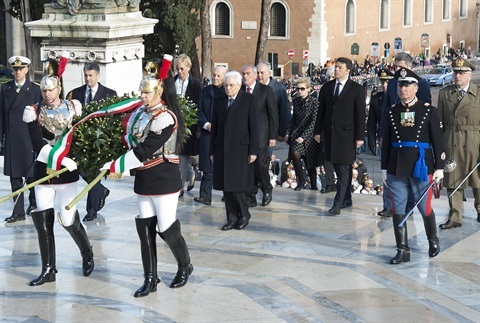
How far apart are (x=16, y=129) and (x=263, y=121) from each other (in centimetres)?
281

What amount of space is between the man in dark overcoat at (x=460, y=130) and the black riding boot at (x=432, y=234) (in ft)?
3.84

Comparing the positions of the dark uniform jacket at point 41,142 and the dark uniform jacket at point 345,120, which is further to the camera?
the dark uniform jacket at point 345,120

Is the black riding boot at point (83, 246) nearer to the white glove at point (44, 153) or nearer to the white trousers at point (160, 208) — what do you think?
the white glove at point (44, 153)

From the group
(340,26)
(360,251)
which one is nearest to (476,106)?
(360,251)

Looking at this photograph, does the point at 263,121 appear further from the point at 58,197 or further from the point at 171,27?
the point at 171,27

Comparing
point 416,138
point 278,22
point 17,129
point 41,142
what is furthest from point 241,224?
point 278,22

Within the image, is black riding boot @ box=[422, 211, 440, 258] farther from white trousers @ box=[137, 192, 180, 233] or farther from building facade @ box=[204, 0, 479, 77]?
building facade @ box=[204, 0, 479, 77]

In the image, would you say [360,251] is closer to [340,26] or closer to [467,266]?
[467,266]

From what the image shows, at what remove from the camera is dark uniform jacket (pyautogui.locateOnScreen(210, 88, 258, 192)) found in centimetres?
1170

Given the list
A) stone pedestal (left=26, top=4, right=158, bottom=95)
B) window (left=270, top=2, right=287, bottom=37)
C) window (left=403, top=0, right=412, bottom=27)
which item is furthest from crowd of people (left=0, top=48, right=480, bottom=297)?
window (left=403, top=0, right=412, bottom=27)

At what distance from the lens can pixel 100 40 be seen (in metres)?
14.8

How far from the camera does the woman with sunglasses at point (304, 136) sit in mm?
14242

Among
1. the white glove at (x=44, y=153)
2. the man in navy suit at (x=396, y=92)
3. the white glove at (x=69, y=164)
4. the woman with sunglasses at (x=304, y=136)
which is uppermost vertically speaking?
the man in navy suit at (x=396, y=92)

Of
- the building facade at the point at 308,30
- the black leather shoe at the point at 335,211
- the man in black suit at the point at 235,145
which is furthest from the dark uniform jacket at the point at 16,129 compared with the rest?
the building facade at the point at 308,30
